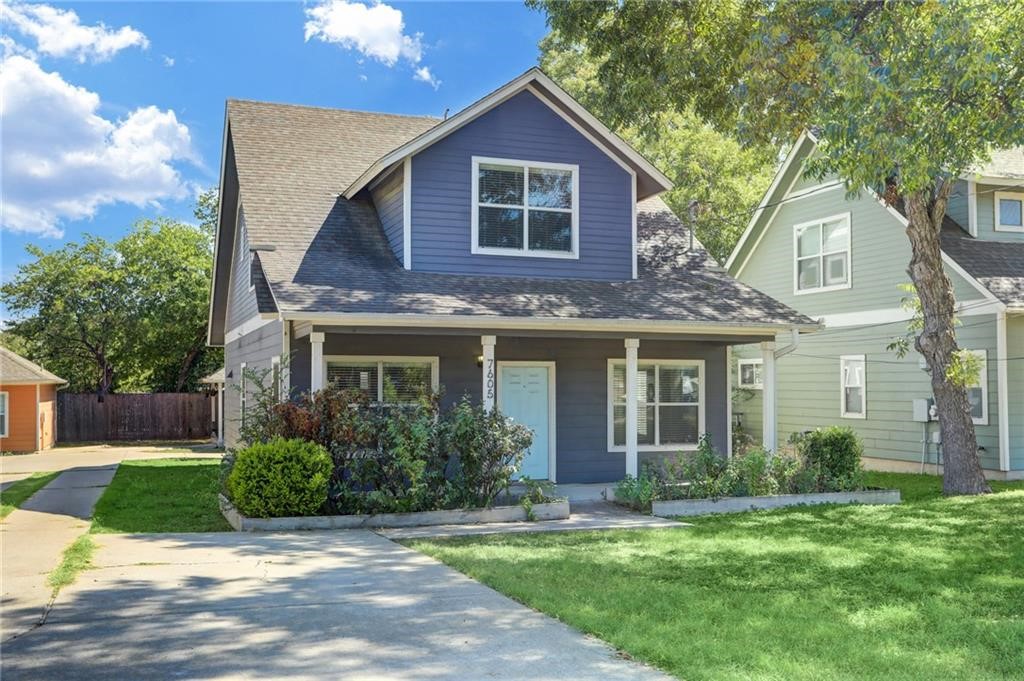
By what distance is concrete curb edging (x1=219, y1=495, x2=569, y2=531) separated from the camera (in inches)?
414

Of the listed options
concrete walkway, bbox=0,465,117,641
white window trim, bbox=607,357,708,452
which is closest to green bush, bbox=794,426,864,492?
white window trim, bbox=607,357,708,452

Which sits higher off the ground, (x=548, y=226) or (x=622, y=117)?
(x=622, y=117)

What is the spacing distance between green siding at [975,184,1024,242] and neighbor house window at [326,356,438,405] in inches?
454

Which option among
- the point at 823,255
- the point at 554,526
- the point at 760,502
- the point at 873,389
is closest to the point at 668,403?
the point at 760,502

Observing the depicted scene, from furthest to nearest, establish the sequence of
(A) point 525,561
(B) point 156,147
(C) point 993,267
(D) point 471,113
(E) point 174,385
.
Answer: (E) point 174,385
(B) point 156,147
(C) point 993,267
(D) point 471,113
(A) point 525,561

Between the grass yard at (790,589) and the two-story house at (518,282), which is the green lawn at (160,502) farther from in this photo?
the grass yard at (790,589)

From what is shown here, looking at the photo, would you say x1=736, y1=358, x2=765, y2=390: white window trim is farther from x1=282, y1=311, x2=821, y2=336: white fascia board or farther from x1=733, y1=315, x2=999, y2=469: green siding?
x1=282, y1=311, x2=821, y2=336: white fascia board

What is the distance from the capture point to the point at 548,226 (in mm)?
14891

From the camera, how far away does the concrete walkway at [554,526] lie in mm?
10305

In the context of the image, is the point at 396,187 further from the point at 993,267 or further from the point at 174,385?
the point at 174,385

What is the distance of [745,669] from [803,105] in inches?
444

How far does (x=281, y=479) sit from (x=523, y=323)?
3.98m

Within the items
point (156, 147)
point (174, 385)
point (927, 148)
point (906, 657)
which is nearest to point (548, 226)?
point (927, 148)

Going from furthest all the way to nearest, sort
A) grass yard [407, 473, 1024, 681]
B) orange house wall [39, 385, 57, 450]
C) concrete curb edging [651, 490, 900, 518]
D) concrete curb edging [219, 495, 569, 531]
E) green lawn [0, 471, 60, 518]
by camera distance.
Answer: orange house wall [39, 385, 57, 450] < green lawn [0, 471, 60, 518] < concrete curb edging [651, 490, 900, 518] < concrete curb edging [219, 495, 569, 531] < grass yard [407, 473, 1024, 681]
